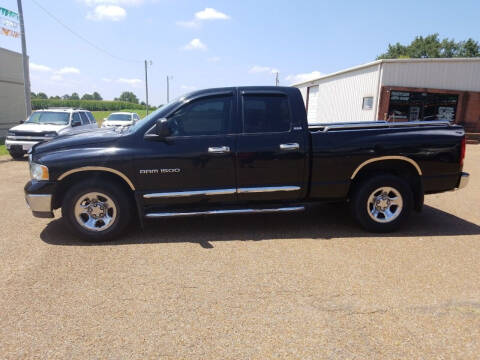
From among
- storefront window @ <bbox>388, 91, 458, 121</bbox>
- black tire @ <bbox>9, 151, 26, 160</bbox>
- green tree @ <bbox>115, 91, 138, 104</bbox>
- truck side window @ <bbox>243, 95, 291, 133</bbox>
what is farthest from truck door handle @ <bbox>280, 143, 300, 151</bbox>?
green tree @ <bbox>115, 91, 138, 104</bbox>

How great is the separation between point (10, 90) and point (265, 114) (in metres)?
24.5

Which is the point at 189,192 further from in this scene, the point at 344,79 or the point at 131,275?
the point at 344,79

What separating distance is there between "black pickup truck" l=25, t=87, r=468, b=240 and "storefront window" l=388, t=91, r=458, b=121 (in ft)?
51.0

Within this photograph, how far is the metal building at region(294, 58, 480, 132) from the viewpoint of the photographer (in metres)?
19.2

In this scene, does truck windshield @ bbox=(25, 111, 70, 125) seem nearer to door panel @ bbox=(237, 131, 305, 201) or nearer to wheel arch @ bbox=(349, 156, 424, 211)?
door panel @ bbox=(237, 131, 305, 201)

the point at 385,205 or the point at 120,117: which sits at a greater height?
the point at 120,117

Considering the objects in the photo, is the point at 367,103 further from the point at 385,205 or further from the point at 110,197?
the point at 110,197

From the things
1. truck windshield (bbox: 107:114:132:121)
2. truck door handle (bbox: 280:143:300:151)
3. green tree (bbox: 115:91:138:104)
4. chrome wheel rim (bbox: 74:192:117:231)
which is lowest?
chrome wheel rim (bbox: 74:192:117:231)

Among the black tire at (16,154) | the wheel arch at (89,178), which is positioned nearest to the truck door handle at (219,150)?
the wheel arch at (89,178)

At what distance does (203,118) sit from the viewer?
4805 millimetres

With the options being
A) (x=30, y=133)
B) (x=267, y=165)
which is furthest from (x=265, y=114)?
(x=30, y=133)

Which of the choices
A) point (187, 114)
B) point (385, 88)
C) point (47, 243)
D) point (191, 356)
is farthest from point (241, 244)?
point (385, 88)

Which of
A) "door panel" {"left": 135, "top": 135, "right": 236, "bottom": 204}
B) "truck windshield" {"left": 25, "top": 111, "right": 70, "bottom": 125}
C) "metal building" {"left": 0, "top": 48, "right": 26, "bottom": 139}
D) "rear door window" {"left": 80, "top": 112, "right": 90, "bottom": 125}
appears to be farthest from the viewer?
"metal building" {"left": 0, "top": 48, "right": 26, "bottom": 139}

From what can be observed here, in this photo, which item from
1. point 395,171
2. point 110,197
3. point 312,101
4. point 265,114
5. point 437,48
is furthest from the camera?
point 437,48
